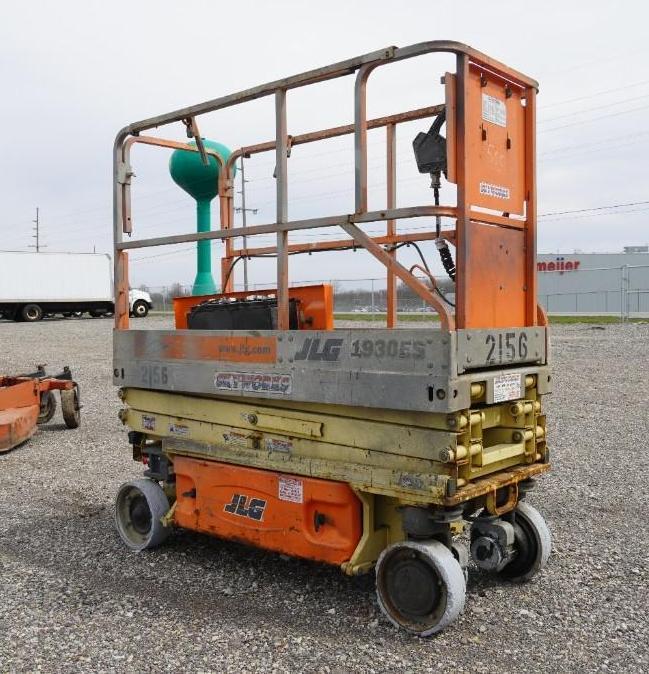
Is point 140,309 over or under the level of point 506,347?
over

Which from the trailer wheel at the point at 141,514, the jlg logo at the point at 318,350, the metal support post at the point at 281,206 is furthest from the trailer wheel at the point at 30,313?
the jlg logo at the point at 318,350

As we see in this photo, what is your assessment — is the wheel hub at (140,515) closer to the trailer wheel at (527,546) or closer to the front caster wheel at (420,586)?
the front caster wheel at (420,586)

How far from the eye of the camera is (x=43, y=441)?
9164 mm

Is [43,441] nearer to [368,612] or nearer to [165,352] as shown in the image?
[165,352]

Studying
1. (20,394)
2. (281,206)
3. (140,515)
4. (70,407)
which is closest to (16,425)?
(20,394)

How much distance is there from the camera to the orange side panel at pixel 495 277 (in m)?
4.00

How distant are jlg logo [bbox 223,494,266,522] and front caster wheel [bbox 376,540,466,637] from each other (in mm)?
867

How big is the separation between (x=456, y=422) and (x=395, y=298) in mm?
1594

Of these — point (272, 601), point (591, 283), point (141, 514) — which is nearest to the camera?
point (272, 601)

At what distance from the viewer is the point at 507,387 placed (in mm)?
4160

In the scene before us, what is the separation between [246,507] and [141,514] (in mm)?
1098

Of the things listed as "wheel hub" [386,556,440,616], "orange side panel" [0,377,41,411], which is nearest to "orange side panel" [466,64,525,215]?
"wheel hub" [386,556,440,616]

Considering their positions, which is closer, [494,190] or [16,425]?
[494,190]

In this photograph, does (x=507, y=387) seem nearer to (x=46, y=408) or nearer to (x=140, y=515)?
(x=140, y=515)
